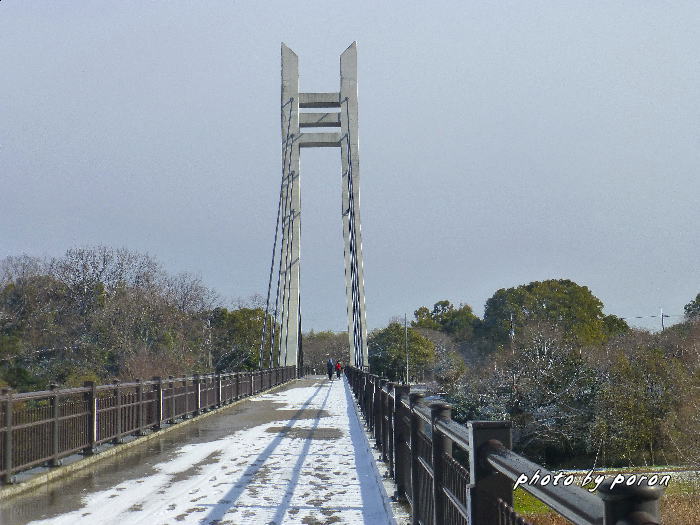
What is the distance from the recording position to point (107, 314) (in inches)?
1807

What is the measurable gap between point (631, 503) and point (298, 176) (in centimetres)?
5135

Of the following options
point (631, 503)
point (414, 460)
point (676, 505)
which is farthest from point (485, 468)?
point (676, 505)

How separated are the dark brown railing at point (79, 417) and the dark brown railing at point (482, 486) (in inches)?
162

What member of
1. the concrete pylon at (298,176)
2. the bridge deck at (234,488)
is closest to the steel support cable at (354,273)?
the concrete pylon at (298,176)

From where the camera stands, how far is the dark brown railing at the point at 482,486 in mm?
1759

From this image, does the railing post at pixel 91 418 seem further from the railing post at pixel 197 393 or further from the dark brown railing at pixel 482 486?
the railing post at pixel 197 393

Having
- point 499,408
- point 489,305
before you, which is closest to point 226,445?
point 499,408

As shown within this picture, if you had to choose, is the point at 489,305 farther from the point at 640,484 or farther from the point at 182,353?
the point at 640,484

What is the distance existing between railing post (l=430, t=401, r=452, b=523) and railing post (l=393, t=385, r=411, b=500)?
8.02 ft

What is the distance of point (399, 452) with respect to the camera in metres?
7.80

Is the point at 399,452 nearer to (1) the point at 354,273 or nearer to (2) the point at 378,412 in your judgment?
(2) the point at 378,412

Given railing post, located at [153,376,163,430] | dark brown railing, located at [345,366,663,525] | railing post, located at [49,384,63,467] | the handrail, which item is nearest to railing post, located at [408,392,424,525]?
dark brown railing, located at [345,366,663,525]

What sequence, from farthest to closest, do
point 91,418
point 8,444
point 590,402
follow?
point 590,402
point 91,418
point 8,444

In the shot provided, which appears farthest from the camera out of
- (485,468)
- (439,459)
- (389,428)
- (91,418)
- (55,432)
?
(91,418)
